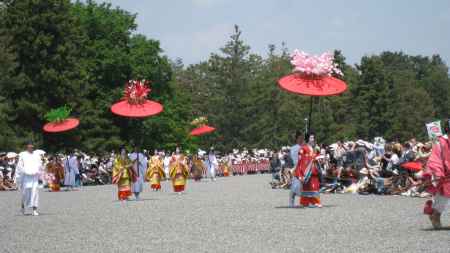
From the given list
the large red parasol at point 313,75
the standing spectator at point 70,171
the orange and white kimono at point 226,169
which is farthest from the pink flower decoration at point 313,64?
the orange and white kimono at point 226,169

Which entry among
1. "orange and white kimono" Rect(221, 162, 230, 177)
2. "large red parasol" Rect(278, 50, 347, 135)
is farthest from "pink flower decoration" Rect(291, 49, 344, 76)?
"orange and white kimono" Rect(221, 162, 230, 177)

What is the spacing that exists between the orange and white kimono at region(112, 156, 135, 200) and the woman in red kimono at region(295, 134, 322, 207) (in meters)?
7.03

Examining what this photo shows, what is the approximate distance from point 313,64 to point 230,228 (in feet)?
19.7

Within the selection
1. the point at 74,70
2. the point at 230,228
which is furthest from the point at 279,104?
the point at 230,228

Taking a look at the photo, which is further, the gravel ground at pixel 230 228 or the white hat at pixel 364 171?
the white hat at pixel 364 171

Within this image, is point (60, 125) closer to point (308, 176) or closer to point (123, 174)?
point (123, 174)

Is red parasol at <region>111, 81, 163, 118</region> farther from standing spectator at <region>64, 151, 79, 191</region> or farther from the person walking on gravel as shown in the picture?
standing spectator at <region>64, 151, 79, 191</region>

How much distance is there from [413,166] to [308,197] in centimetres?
490

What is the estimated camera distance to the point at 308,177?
66.9 ft

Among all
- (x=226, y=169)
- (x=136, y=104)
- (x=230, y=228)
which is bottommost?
(x=230, y=228)

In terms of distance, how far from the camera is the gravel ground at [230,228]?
1220 cm

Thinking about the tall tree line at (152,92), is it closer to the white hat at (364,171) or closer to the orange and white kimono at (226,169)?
the orange and white kimono at (226,169)

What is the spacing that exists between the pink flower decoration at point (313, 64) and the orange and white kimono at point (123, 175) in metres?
7.87

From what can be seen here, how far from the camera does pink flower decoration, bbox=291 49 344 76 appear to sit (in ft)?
64.5
